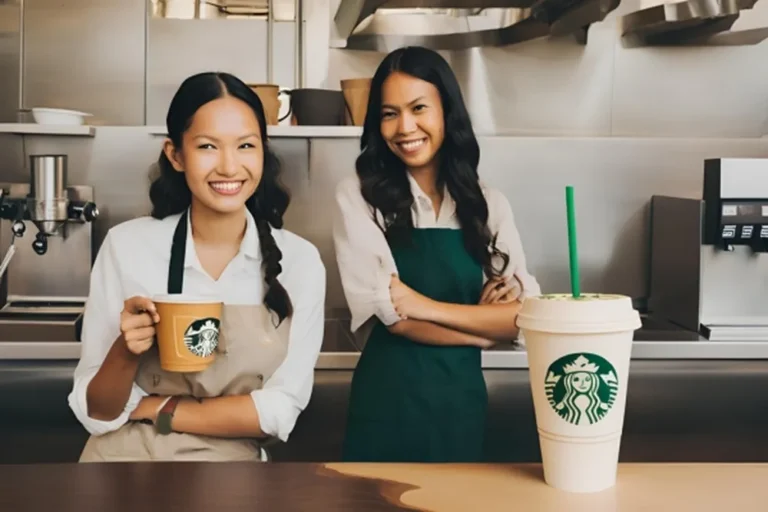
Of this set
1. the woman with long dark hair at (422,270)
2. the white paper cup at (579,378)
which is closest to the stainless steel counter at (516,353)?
the woman with long dark hair at (422,270)

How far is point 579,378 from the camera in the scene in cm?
94

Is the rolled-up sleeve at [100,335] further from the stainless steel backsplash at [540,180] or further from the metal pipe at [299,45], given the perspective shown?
the metal pipe at [299,45]

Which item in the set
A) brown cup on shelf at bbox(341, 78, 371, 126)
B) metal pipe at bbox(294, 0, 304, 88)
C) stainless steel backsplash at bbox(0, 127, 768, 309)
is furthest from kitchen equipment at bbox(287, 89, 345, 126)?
metal pipe at bbox(294, 0, 304, 88)

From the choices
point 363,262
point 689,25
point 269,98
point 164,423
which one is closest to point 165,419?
point 164,423

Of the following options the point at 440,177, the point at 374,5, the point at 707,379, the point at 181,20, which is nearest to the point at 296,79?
the point at 181,20

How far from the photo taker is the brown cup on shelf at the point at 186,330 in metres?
1.22

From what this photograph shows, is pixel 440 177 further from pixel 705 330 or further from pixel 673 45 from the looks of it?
pixel 673 45

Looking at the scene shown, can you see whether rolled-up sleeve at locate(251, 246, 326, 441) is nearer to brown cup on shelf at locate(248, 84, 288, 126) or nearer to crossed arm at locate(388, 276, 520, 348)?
crossed arm at locate(388, 276, 520, 348)

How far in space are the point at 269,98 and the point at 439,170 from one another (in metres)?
0.74

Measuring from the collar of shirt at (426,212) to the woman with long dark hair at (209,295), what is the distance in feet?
1.36

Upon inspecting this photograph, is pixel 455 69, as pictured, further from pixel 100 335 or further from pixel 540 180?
pixel 100 335

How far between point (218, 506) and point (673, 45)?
8.47 ft

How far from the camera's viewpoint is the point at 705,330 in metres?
2.40

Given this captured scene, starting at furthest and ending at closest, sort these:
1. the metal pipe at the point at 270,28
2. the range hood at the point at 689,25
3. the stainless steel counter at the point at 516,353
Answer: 1. the metal pipe at the point at 270,28
2. the range hood at the point at 689,25
3. the stainless steel counter at the point at 516,353
